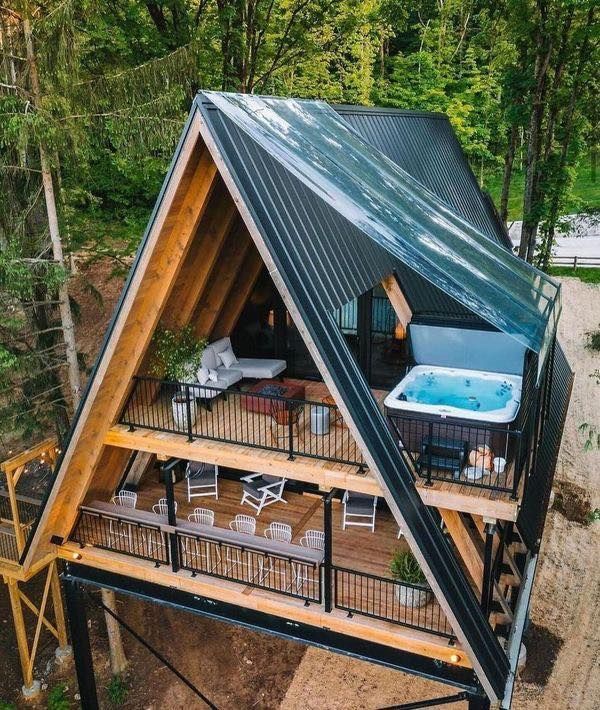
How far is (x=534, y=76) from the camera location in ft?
74.8

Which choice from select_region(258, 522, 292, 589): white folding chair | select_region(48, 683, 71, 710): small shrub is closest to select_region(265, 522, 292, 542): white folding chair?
select_region(258, 522, 292, 589): white folding chair

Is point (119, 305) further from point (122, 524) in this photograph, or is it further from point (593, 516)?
point (593, 516)

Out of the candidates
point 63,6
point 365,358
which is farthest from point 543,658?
point 63,6

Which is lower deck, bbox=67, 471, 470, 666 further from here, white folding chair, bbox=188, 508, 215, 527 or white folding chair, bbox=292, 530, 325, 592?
white folding chair, bbox=188, 508, 215, 527

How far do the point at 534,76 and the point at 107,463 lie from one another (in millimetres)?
20451

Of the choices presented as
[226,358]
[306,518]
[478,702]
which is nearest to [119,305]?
[226,358]

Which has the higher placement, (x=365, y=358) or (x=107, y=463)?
(x=365, y=358)

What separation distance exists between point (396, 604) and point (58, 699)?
25.0 ft

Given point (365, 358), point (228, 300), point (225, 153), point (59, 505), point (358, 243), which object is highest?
point (225, 153)

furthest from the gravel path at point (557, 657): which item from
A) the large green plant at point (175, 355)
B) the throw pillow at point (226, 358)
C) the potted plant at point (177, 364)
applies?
the large green plant at point (175, 355)

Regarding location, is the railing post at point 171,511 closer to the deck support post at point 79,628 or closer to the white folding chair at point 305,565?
the white folding chair at point 305,565

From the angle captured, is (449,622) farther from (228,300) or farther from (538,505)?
(228,300)

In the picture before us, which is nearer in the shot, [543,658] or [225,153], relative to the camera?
[225,153]

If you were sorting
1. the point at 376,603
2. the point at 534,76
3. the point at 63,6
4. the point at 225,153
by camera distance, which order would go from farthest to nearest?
the point at 534,76
the point at 63,6
the point at 376,603
the point at 225,153
